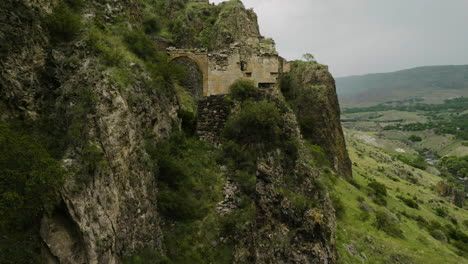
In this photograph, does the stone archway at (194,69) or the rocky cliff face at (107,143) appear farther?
the stone archway at (194,69)

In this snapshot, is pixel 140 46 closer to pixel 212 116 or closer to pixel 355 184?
pixel 212 116

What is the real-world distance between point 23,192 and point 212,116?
465 inches

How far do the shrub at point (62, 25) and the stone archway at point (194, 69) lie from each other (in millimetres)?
11414

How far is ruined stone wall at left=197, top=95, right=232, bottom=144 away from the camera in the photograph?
18.5 m

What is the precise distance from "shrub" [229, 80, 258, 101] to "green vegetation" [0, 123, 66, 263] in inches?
476

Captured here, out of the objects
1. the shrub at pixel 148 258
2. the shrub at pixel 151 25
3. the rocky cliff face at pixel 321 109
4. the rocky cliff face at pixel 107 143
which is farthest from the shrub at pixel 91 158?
the shrub at pixel 151 25

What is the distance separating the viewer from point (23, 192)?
8070 mm

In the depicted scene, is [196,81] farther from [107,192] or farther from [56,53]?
[107,192]

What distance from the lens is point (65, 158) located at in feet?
31.9

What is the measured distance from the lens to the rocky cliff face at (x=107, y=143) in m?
9.62

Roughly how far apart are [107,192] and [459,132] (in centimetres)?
19736

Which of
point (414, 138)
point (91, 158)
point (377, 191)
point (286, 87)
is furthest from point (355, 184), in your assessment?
point (414, 138)

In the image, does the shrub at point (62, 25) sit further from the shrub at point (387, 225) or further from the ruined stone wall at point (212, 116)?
the shrub at point (387, 225)

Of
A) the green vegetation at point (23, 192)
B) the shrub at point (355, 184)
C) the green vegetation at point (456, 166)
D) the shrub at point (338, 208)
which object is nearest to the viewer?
the green vegetation at point (23, 192)
